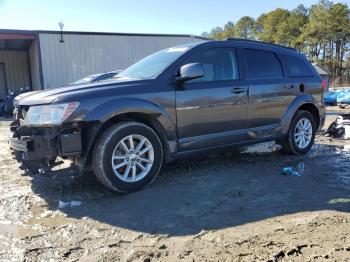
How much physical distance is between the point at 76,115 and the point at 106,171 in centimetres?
68

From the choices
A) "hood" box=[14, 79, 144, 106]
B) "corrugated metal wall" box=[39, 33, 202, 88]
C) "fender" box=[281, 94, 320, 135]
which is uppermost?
"corrugated metal wall" box=[39, 33, 202, 88]

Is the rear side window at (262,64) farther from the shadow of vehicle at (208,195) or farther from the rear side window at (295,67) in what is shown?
the shadow of vehicle at (208,195)

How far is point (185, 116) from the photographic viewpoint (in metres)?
4.80

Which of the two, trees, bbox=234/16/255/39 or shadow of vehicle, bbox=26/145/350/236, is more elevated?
trees, bbox=234/16/255/39

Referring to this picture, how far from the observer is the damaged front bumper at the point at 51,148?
404cm

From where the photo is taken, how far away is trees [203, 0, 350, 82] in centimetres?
4825

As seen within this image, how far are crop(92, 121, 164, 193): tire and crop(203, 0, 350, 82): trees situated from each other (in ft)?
159

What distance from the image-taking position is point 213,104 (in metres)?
5.02

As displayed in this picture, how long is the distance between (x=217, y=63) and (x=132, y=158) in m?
1.84

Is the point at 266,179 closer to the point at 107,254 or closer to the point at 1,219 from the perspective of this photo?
the point at 107,254

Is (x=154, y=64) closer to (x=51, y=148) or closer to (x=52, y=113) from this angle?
(x=52, y=113)

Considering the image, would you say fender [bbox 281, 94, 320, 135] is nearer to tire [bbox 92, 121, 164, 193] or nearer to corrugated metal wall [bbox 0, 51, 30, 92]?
tire [bbox 92, 121, 164, 193]

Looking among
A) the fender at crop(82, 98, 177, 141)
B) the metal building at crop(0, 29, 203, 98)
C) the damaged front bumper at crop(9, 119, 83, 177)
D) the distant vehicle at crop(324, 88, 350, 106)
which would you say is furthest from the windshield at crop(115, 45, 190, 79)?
the metal building at crop(0, 29, 203, 98)

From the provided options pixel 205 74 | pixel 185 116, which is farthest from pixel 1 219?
pixel 205 74
